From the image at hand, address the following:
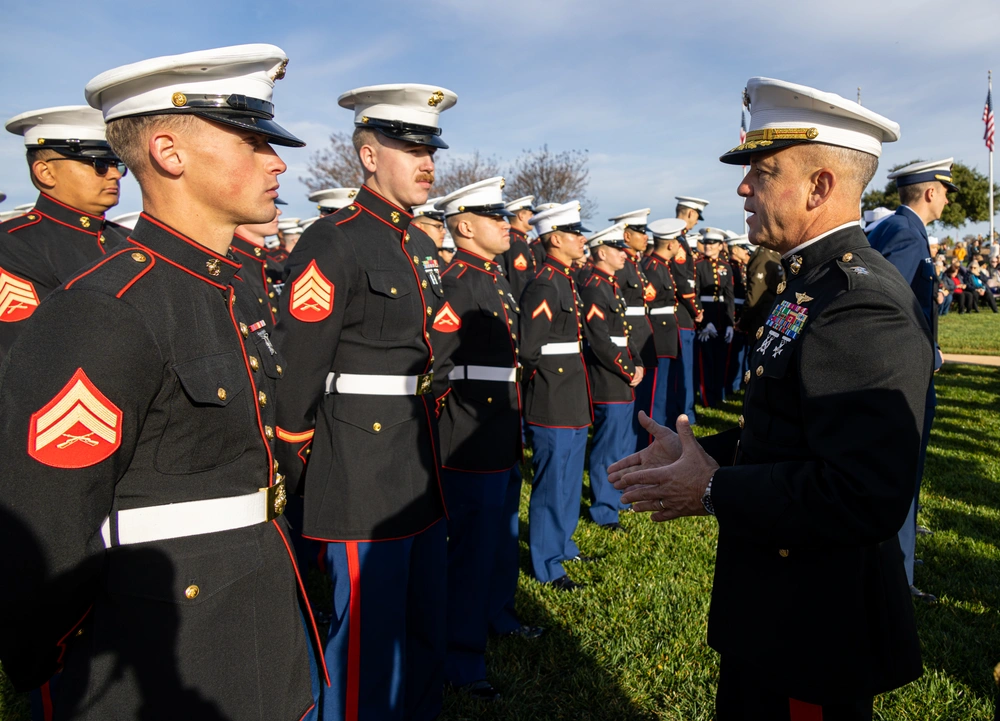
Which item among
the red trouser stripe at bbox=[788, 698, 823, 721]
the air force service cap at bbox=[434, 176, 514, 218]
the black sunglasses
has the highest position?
the black sunglasses

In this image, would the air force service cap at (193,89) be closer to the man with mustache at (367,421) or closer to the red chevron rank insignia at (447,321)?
the man with mustache at (367,421)

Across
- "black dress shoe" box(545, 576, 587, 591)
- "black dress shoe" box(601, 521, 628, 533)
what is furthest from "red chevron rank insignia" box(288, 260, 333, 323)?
"black dress shoe" box(601, 521, 628, 533)

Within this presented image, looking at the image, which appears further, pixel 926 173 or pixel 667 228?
pixel 667 228

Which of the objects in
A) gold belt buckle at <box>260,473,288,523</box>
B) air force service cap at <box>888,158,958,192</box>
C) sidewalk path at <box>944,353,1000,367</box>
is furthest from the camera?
sidewalk path at <box>944,353,1000,367</box>

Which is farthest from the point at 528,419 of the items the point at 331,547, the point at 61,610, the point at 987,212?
the point at 987,212

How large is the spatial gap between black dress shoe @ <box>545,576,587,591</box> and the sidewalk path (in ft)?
42.3

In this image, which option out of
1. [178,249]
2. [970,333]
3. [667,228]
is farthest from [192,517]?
[970,333]

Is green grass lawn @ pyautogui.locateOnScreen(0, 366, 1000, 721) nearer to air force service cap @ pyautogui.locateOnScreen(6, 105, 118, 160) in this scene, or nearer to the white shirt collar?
the white shirt collar

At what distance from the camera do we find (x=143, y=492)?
1.59 m

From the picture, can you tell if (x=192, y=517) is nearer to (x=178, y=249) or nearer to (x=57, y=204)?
(x=178, y=249)

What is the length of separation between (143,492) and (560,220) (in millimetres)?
4490

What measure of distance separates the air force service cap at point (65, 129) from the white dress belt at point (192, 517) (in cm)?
259

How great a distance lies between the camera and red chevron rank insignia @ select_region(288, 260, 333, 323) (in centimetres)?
276

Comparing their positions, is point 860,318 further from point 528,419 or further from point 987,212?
point 987,212
